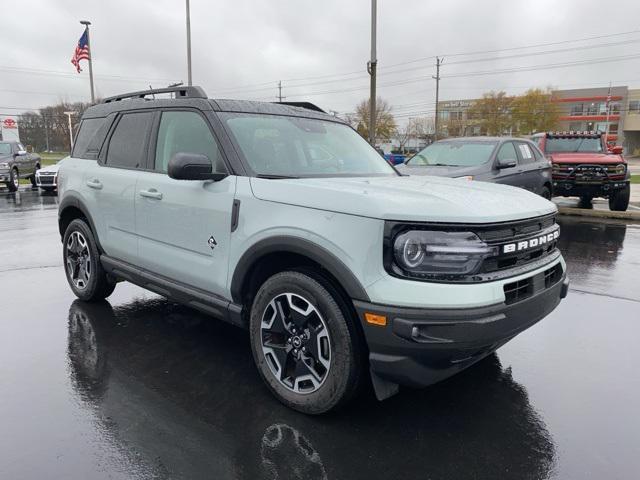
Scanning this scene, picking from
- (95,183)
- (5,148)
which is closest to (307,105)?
(95,183)

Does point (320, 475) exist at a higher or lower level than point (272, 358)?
lower

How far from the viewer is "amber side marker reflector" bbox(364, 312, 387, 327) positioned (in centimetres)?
257

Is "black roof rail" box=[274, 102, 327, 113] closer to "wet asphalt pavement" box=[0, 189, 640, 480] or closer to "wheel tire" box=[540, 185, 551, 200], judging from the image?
"wet asphalt pavement" box=[0, 189, 640, 480]

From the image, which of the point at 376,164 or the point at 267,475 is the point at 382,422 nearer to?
the point at 267,475

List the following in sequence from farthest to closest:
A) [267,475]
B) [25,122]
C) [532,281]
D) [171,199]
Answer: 1. [25,122]
2. [171,199]
3. [532,281]
4. [267,475]

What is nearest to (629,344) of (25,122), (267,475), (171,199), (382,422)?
(382,422)

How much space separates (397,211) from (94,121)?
12.5 ft

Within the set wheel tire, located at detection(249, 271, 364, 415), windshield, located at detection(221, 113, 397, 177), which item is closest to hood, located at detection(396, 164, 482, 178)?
windshield, located at detection(221, 113, 397, 177)

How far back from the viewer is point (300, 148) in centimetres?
383

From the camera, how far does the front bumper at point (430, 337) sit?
2510 mm

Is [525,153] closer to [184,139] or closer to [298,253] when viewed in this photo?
[184,139]

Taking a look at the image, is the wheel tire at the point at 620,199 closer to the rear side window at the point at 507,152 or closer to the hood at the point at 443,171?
the rear side window at the point at 507,152

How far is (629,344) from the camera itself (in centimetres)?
420

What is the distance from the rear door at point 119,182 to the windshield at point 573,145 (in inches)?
471
